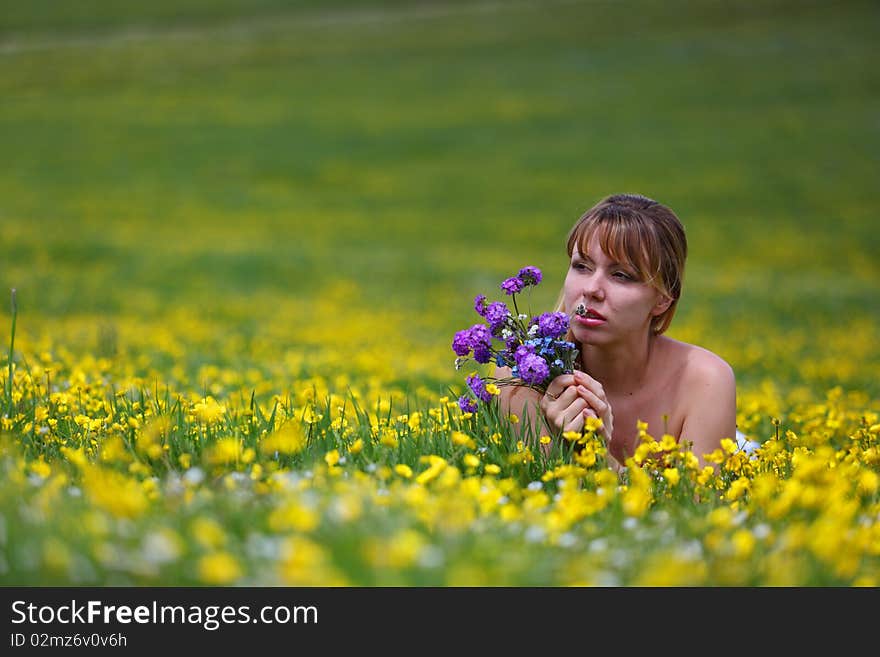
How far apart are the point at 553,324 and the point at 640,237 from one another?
2.18ft

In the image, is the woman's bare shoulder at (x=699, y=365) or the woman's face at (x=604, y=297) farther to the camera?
the woman's bare shoulder at (x=699, y=365)

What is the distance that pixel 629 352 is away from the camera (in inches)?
177

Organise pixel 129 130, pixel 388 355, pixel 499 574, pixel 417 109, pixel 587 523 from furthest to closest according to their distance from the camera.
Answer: pixel 417 109, pixel 129 130, pixel 388 355, pixel 587 523, pixel 499 574

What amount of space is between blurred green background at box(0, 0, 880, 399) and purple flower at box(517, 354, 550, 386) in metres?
3.74

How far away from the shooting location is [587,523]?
2.91m

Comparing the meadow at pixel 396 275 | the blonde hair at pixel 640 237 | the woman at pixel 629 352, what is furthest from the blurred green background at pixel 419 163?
the blonde hair at pixel 640 237

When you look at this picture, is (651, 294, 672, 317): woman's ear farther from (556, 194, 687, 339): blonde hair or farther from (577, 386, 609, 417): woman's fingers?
(577, 386, 609, 417): woman's fingers

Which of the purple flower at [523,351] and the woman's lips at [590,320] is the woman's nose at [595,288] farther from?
the purple flower at [523,351]

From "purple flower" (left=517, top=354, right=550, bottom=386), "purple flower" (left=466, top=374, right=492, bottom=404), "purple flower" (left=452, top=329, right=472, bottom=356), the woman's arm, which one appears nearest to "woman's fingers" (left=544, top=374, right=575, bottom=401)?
"purple flower" (left=517, top=354, right=550, bottom=386)

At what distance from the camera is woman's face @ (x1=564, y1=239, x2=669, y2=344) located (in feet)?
13.6

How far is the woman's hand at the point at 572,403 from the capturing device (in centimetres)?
381
